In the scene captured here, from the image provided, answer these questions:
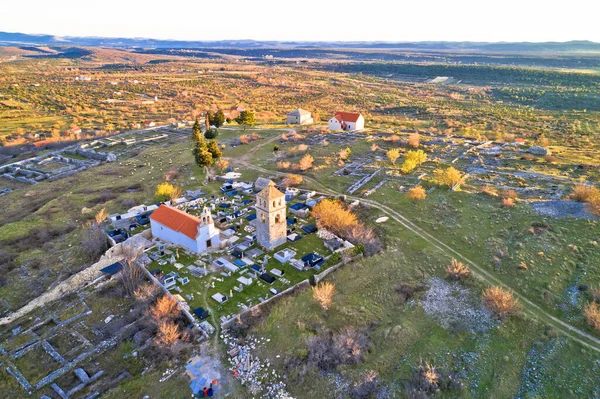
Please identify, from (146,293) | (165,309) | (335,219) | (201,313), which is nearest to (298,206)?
(335,219)

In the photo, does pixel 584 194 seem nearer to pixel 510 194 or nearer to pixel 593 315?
pixel 510 194

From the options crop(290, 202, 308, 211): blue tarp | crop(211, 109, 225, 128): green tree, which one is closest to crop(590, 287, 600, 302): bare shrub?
crop(290, 202, 308, 211): blue tarp

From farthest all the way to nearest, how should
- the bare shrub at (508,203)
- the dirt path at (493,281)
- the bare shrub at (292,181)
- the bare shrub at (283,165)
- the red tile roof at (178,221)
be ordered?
the bare shrub at (283,165) < the bare shrub at (292,181) < the bare shrub at (508,203) < the red tile roof at (178,221) < the dirt path at (493,281)

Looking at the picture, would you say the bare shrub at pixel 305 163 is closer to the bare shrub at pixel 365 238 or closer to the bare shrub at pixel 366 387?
the bare shrub at pixel 365 238

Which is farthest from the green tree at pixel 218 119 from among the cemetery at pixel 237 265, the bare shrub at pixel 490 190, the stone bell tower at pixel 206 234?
the bare shrub at pixel 490 190

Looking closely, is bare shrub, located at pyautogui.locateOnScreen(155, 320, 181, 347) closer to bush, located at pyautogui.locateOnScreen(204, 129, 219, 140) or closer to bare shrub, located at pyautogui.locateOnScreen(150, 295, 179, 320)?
bare shrub, located at pyautogui.locateOnScreen(150, 295, 179, 320)

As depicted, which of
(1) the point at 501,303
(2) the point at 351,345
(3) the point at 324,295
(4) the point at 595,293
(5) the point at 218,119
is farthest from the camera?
A: (5) the point at 218,119

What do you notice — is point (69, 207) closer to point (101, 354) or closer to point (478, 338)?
point (101, 354)
